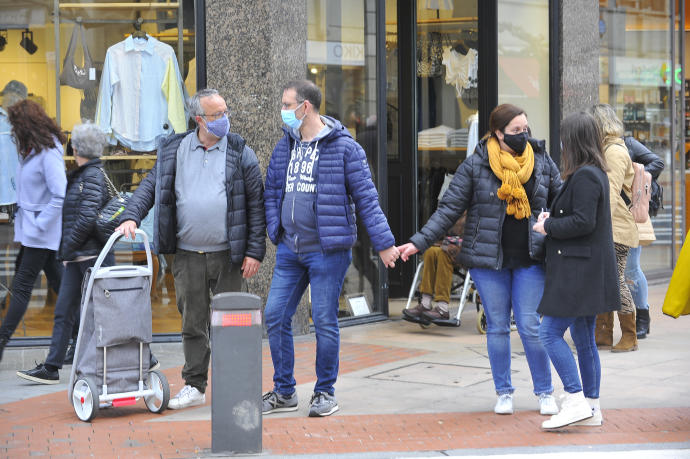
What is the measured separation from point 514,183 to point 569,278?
2.38 feet

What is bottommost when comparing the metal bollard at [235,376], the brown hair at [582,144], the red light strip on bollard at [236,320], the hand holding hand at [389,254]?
the metal bollard at [235,376]

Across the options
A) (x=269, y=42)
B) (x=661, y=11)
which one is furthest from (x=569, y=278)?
(x=661, y=11)

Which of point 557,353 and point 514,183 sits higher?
point 514,183

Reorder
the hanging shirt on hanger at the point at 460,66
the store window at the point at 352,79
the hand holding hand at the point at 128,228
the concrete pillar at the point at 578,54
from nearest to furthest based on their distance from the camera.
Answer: the hand holding hand at the point at 128,228
the store window at the point at 352,79
the concrete pillar at the point at 578,54
the hanging shirt on hanger at the point at 460,66

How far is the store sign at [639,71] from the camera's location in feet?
47.9

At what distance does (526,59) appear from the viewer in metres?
12.9

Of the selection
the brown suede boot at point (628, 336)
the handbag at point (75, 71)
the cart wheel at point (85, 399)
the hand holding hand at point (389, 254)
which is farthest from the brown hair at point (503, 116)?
the handbag at point (75, 71)

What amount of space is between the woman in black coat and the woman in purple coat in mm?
3883

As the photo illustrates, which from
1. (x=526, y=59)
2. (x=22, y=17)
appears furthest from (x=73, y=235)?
(x=526, y=59)

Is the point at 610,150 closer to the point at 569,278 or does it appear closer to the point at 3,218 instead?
the point at 569,278

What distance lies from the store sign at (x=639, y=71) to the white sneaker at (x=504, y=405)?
8.42 meters

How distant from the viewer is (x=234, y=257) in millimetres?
7102

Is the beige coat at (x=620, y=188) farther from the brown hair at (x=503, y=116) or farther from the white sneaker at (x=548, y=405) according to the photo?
the white sneaker at (x=548, y=405)

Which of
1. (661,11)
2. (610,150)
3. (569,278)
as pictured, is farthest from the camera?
(661,11)
